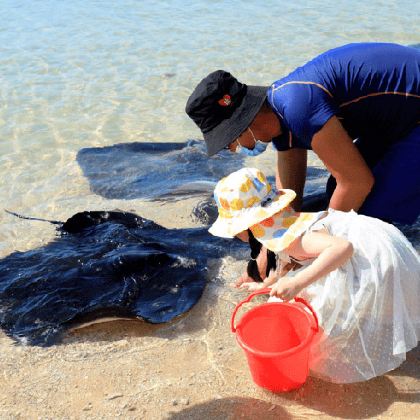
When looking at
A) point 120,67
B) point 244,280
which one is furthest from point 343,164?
point 120,67

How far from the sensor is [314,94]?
A: 8.34 ft

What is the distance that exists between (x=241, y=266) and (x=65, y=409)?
4.65 feet

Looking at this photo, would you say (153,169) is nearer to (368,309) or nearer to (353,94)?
(353,94)

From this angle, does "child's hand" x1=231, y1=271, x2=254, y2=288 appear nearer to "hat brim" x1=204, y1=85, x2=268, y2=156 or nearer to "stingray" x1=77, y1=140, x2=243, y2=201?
"hat brim" x1=204, y1=85, x2=268, y2=156

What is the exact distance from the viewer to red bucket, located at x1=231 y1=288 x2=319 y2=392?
2.23 m

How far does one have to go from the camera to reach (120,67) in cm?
805

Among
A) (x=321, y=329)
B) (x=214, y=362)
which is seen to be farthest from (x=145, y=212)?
(x=321, y=329)

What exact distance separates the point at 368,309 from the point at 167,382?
984mm

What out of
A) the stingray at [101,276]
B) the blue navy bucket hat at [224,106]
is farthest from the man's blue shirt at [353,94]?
the stingray at [101,276]

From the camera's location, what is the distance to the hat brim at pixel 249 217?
2389 millimetres

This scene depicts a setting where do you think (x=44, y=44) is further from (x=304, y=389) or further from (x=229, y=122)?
(x=304, y=389)

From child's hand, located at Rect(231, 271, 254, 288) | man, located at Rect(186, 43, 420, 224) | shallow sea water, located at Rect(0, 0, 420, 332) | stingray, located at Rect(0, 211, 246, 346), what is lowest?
shallow sea water, located at Rect(0, 0, 420, 332)

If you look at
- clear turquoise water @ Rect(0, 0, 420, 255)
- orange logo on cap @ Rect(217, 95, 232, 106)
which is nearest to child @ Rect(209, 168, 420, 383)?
orange logo on cap @ Rect(217, 95, 232, 106)

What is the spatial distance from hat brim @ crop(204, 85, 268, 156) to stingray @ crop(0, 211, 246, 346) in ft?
3.30
